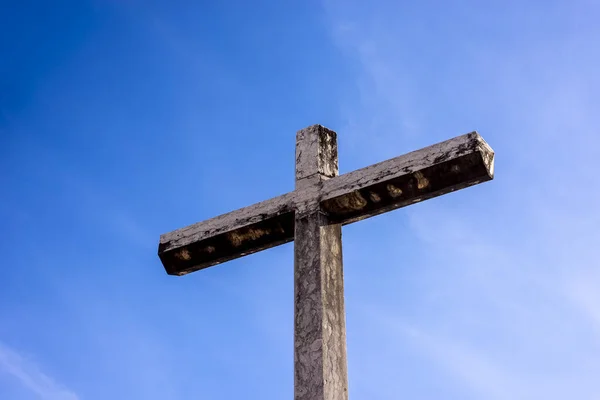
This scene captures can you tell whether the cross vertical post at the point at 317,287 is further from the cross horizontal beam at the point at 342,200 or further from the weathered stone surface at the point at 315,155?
the cross horizontal beam at the point at 342,200

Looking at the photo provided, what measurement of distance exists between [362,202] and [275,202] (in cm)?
64

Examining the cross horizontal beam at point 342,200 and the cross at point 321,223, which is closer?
the cross at point 321,223

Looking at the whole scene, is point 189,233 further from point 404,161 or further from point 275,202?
point 404,161

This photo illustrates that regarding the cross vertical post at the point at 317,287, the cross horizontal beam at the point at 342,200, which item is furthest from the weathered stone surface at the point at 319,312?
the cross horizontal beam at the point at 342,200

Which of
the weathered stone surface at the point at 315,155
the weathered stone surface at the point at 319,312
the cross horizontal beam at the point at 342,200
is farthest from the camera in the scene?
the weathered stone surface at the point at 315,155

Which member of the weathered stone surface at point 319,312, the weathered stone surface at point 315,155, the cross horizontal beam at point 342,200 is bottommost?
the weathered stone surface at point 319,312

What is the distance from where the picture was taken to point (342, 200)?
5.65m

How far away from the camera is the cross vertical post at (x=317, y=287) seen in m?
5.10

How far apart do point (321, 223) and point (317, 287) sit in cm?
47

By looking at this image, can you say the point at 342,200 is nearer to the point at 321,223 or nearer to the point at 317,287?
the point at 321,223

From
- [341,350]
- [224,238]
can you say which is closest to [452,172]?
[341,350]

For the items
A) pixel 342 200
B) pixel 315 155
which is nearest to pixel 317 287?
pixel 342 200

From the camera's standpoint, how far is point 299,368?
17.0 feet

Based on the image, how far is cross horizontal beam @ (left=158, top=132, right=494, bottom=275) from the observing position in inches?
209
